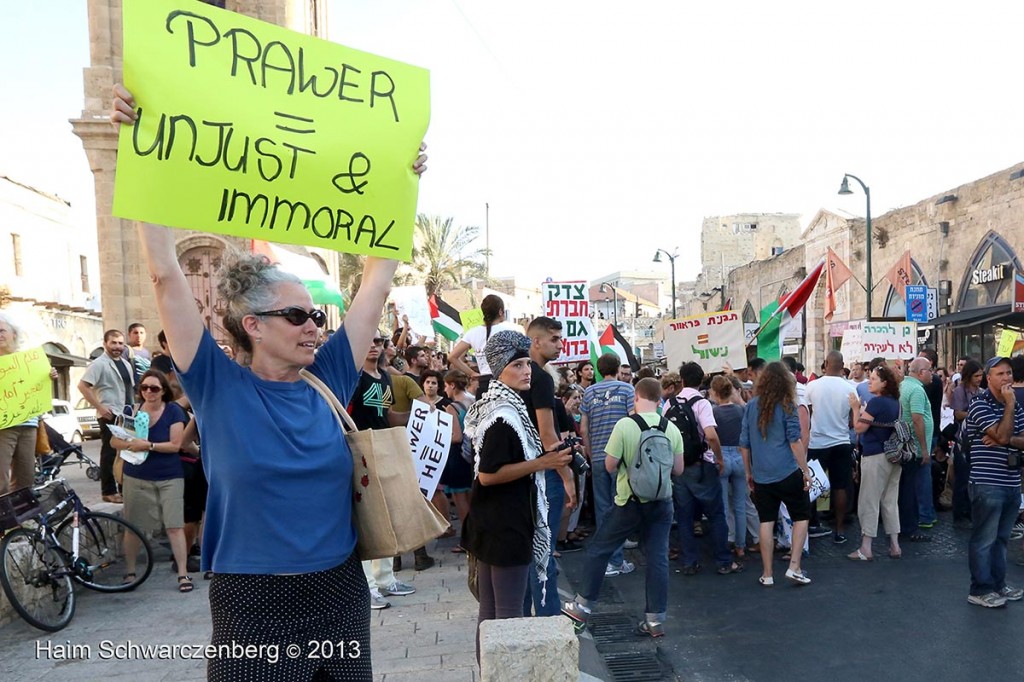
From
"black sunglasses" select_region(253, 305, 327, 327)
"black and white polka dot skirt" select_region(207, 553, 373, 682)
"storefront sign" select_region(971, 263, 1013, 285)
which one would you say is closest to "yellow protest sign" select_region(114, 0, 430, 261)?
"black sunglasses" select_region(253, 305, 327, 327)

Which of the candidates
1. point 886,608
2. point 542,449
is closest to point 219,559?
point 542,449

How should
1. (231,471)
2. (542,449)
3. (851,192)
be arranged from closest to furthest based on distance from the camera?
1. (231,471)
2. (542,449)
3. (851,192)

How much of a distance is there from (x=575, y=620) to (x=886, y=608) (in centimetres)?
257

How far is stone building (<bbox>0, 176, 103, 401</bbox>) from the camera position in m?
28.4

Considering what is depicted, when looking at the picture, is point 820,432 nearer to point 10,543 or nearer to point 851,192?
point 10,543

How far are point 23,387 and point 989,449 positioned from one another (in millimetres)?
7672

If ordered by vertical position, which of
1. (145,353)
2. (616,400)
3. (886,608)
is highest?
(145,353)

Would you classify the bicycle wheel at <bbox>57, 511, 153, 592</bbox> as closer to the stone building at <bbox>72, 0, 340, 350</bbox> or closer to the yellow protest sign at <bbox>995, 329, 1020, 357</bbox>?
the stone building at <bbox>72, 0, 340, 350</bbox>

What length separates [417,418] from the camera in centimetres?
656

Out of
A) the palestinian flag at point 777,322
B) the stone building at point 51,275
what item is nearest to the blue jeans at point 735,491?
the palestinian flag at point 777,322

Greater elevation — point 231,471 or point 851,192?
point 851,192

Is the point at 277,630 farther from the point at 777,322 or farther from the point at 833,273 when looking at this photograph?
the point at 833,273

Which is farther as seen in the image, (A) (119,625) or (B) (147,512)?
(B) (147,512)

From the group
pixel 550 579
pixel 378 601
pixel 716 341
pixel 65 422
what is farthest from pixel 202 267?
pixel 550 579
